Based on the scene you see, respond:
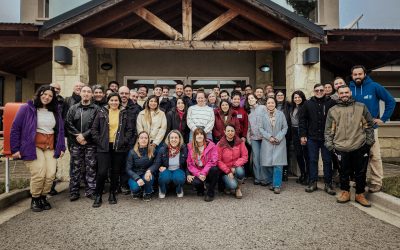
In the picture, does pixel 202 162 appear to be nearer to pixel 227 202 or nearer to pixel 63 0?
pixel 227 202

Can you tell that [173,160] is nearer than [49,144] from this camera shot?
No

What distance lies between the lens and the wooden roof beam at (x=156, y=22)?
600 cm

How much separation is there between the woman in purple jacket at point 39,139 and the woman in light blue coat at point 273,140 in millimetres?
3383

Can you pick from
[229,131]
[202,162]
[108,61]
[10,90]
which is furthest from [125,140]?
[10,90]

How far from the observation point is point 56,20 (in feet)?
18.2

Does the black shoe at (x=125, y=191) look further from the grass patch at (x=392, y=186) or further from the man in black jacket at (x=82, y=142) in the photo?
the grass patch at (x=392, y=186)

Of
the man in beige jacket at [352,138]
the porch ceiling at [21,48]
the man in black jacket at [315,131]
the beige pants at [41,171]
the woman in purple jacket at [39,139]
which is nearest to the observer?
the woman in purple jacket at [39,139]

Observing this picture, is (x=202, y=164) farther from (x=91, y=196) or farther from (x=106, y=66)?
(x=106, y=66)

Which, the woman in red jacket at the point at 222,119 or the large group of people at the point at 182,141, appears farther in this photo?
the woman in red jacket at the point at 222,119

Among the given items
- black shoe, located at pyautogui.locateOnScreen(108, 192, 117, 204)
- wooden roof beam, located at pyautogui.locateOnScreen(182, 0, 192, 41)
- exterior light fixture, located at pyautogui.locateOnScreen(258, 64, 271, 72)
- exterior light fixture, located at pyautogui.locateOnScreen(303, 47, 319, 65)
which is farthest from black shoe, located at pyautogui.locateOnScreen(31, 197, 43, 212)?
exterior light fixture, located at pyautogui.locateOnScreen(258, 64, 271, 72)

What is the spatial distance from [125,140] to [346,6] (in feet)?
36.3

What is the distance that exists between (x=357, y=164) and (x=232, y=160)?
1871mm

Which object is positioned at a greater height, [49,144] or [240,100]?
Answer: [240,100]

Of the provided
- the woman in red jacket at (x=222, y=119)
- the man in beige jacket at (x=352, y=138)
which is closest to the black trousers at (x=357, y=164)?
the man in beige jacket at (x=352, y=138)
